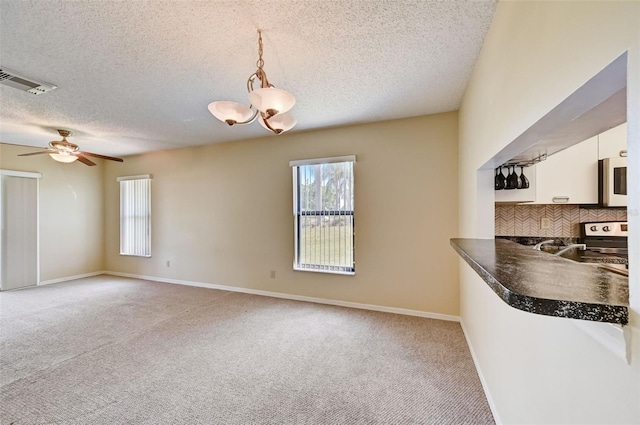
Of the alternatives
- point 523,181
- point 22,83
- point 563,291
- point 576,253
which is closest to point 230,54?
point 22,83

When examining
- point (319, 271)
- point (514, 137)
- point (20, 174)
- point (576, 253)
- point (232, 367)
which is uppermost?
point (20, 174)

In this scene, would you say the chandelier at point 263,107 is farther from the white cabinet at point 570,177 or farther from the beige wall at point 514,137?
the white cabinet at point 570,177

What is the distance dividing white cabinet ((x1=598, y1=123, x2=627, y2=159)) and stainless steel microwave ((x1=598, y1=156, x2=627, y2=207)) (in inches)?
2.2

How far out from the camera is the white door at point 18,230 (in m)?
4.66

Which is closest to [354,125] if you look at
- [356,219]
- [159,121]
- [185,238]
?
[356,219]

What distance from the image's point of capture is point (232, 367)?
91.4 inches

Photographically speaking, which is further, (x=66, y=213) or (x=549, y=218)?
(x=66, y=213)

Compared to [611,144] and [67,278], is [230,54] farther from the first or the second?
[67,278]

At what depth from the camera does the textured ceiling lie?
5.41ft

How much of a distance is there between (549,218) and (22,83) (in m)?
5.44

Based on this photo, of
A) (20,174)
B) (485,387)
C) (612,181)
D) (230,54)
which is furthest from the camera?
(20,174)

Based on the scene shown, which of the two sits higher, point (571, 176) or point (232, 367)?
point (571, 176)

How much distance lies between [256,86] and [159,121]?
1.90 m

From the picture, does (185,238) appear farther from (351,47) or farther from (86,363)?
(351,47)
